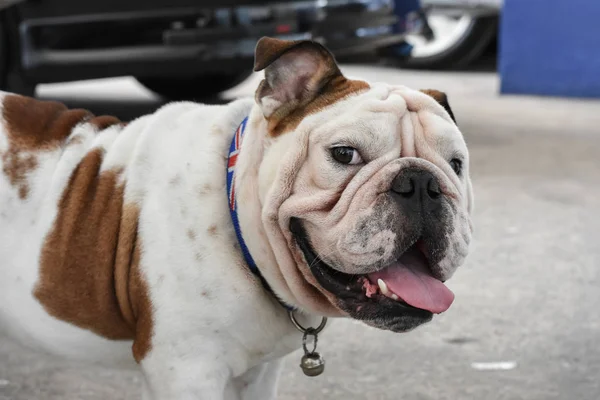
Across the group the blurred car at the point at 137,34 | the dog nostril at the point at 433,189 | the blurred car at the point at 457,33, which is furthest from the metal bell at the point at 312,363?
the blurred car at the point at 457,33

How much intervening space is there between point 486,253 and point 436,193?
210 centimetres

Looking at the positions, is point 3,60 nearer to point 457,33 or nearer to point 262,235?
point 262,235

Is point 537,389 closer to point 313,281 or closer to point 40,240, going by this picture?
point 313,281

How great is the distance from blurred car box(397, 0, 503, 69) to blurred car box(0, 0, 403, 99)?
3.83 m

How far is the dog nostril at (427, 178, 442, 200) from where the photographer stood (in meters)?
1.79

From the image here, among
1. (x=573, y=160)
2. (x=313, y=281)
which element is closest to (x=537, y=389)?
(x=313, y=281)

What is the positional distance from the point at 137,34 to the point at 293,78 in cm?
341

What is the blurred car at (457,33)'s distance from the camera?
8.79 meters

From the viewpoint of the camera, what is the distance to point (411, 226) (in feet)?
5.84

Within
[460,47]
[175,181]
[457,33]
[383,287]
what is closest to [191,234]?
[175,181]

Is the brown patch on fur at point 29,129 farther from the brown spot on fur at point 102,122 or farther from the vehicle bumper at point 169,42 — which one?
the vehicle bumper at point 169,42

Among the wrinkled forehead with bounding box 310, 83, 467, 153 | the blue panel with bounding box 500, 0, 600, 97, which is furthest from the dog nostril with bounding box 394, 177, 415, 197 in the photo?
the blue panel with bounding box 500, 0, 600, 97

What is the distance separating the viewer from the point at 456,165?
1944 millimetres

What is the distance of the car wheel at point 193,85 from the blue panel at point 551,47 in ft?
9.20
